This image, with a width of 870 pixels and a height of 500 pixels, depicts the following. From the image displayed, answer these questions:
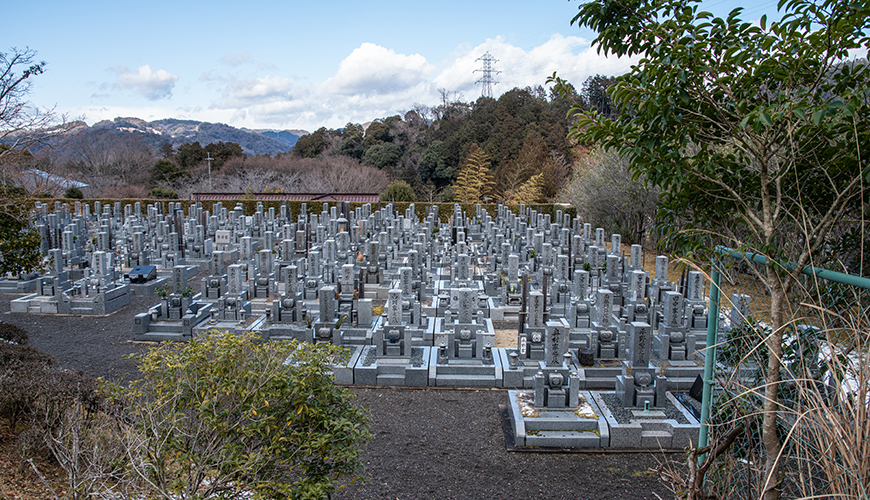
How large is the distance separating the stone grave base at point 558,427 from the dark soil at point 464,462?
0.17m

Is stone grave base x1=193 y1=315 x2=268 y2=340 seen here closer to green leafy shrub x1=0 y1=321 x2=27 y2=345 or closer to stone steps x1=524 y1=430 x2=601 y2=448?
green leafy shrub x1=0 y1=321 x2=27 y2=345

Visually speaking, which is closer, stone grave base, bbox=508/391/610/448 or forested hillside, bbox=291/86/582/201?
stone grave base, bbox=508/391/610/448

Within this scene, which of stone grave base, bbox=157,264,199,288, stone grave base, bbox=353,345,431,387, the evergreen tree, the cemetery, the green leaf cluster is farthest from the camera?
the evergreen tree

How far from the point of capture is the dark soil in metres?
6.14

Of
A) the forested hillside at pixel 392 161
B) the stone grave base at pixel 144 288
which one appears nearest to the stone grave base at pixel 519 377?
the stone grave base at pixel 144 288

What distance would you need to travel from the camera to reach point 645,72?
3.33 meters

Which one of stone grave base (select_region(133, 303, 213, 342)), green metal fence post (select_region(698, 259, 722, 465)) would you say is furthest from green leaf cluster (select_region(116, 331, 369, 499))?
stone grave base (select_region(133, 303, 213, 342))

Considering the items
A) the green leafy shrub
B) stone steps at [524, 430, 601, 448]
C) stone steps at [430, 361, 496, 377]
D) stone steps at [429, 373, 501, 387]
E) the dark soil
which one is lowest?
the dark soil

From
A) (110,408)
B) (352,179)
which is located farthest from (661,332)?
(352,179)

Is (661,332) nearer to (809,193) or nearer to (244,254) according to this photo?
(809,193)

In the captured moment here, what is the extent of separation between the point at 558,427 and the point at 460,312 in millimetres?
3496

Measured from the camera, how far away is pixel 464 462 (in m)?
6.79

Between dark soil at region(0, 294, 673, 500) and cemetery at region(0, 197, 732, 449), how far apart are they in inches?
13.0

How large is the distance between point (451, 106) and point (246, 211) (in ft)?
124
